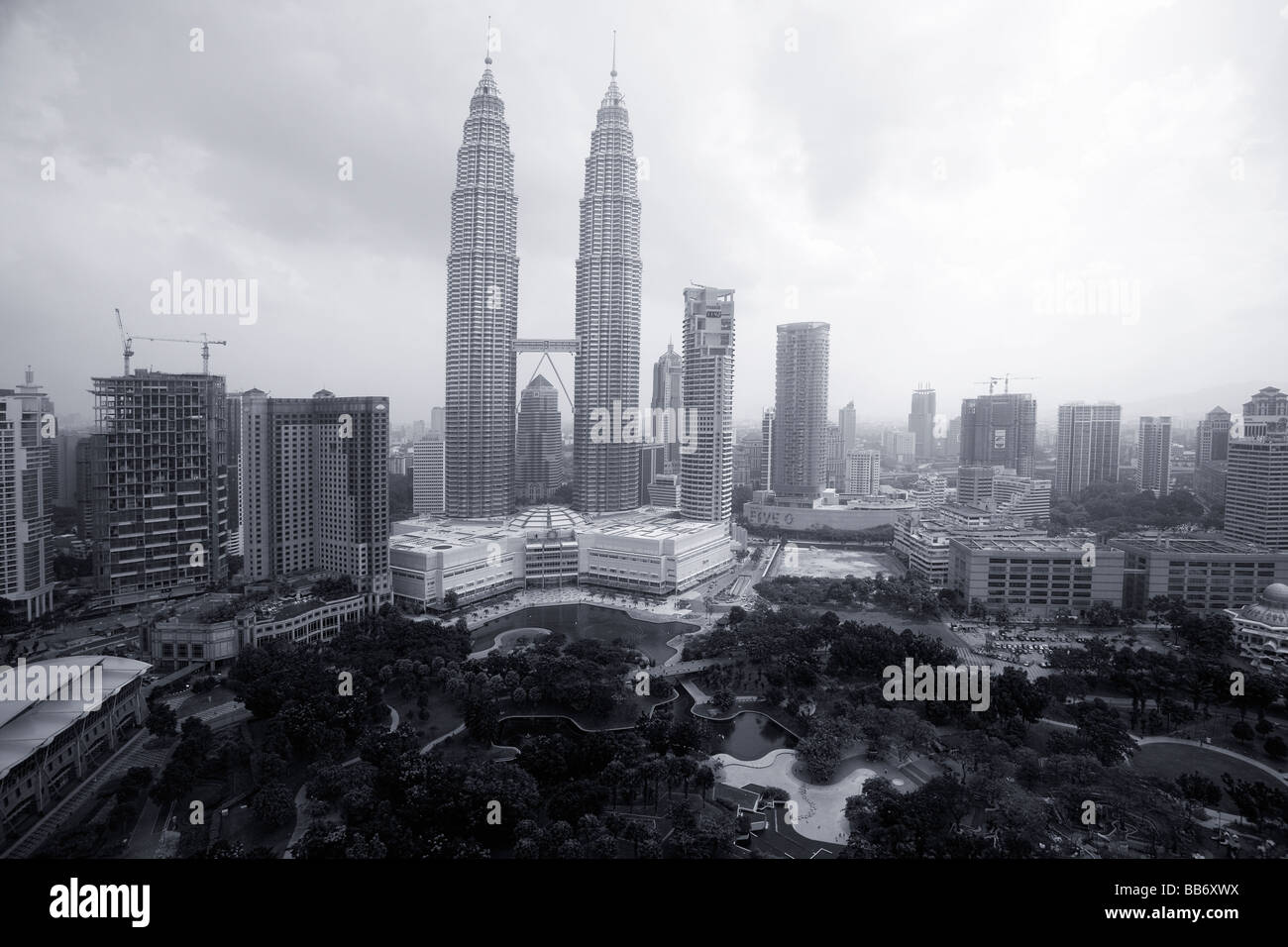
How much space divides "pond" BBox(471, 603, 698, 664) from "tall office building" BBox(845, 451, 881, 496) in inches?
693

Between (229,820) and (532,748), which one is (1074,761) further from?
(229,820)

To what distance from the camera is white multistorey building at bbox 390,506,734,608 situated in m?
13.7

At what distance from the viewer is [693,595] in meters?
15.1

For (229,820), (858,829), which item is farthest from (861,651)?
(229,820)

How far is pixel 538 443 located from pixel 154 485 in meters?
14.5

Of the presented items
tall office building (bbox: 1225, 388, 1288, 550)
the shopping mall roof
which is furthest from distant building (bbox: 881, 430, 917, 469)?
the shopping mall roof

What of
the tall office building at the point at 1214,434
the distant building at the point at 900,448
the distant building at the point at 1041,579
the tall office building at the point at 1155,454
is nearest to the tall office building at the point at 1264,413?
the tall office building at the point at 1214,434

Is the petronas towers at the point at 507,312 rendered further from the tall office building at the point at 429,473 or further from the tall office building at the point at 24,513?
the tall office building at the point at 24,513

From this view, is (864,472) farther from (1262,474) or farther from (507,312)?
(507,312)

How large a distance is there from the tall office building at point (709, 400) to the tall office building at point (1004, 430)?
12087mm

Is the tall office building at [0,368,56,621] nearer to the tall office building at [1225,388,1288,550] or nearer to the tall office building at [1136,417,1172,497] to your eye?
the tall office building at [1225,388,1288,550]

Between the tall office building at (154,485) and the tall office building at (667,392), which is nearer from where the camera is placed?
the tall office building at (154,485)

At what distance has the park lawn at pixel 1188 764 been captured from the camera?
6863 millimetres

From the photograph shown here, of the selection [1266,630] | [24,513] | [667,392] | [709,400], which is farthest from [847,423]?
[24,513]
